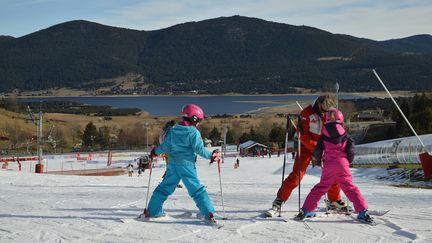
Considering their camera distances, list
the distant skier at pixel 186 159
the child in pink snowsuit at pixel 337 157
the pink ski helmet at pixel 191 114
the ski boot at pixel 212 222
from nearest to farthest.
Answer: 1. the ski boot at pixel 212 222
2. the child in pink snowsuit at pixel 337 157
3. the distant skier at pixel 186 159
4. the pink ski helmet at pixel 191 114

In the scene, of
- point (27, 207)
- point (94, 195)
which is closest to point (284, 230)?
point (27, 207)

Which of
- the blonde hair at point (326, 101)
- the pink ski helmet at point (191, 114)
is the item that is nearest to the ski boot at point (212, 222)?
the pink ski helmet at point (191, 114)

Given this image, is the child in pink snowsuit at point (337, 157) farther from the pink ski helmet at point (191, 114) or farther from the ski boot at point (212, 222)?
the pink ski helmet at point (191, 114)

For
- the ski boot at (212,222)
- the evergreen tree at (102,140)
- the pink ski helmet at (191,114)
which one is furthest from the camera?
the evergreen tree at (102,140)

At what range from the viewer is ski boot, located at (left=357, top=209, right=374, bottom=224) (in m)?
6.97

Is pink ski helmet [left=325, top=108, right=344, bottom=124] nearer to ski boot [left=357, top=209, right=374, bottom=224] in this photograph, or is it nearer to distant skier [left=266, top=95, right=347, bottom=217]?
distant skier [left=266, top=95, right=347, bottom=217]

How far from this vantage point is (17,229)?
6.92m

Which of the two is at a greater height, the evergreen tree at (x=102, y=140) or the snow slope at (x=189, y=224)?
the snow slope at (x=189, y=224)

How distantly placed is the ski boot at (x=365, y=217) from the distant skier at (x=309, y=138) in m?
0.71

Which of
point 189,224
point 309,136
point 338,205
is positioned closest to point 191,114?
point 189,224

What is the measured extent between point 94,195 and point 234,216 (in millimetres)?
3951

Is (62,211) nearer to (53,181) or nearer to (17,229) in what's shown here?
(17,229)

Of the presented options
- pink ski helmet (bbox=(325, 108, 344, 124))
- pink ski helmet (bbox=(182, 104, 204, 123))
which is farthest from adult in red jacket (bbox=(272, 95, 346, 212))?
pink ski helmet (bbox=(182, 104, 204, 123))

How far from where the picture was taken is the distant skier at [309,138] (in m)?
7.56
